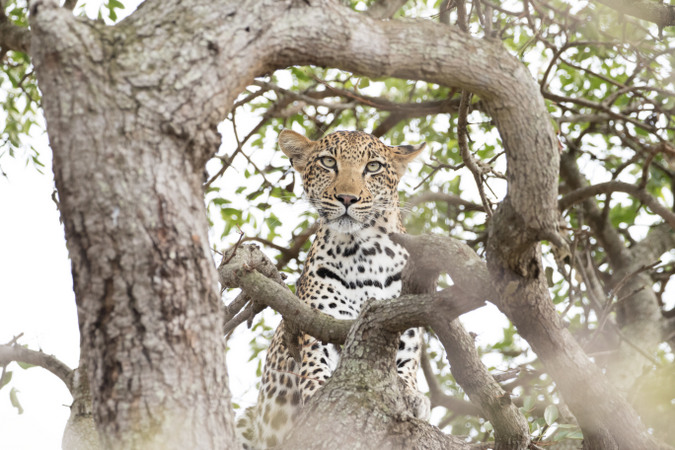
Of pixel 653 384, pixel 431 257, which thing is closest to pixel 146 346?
pixel 431 257

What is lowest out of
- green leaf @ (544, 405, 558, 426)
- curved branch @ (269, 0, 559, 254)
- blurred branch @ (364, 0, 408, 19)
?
green leaf @ (544, 405, 558, 426)

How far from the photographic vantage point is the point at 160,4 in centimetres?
282

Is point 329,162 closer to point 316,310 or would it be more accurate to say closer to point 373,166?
point 373,166

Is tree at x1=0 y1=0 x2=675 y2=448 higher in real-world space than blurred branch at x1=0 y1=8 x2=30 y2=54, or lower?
lower

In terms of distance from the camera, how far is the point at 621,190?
7000 mm

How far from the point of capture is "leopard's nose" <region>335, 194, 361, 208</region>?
19.9 feet

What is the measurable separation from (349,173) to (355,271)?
30.9 inches

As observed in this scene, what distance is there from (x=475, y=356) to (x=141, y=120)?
2.13 meters

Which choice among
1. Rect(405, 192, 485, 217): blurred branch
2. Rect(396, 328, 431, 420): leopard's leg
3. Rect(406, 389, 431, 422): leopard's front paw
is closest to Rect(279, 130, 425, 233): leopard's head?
Rect(405, 192, 485, 217): blurred branch

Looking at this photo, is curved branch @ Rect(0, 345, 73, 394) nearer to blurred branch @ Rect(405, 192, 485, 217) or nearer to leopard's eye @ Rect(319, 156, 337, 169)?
leopard's eye @ Rect(319, 156, 337, 169)

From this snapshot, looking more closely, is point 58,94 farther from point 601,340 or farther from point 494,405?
point 601,340

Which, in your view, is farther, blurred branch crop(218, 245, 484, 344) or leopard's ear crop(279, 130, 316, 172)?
leopard's ear crop(279, 130, 316, 172)

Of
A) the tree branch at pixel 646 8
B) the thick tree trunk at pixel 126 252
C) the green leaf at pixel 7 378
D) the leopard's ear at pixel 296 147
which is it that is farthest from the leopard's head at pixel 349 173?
the thick tree trunk at pixel 126 252

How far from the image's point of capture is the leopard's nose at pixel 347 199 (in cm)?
606
